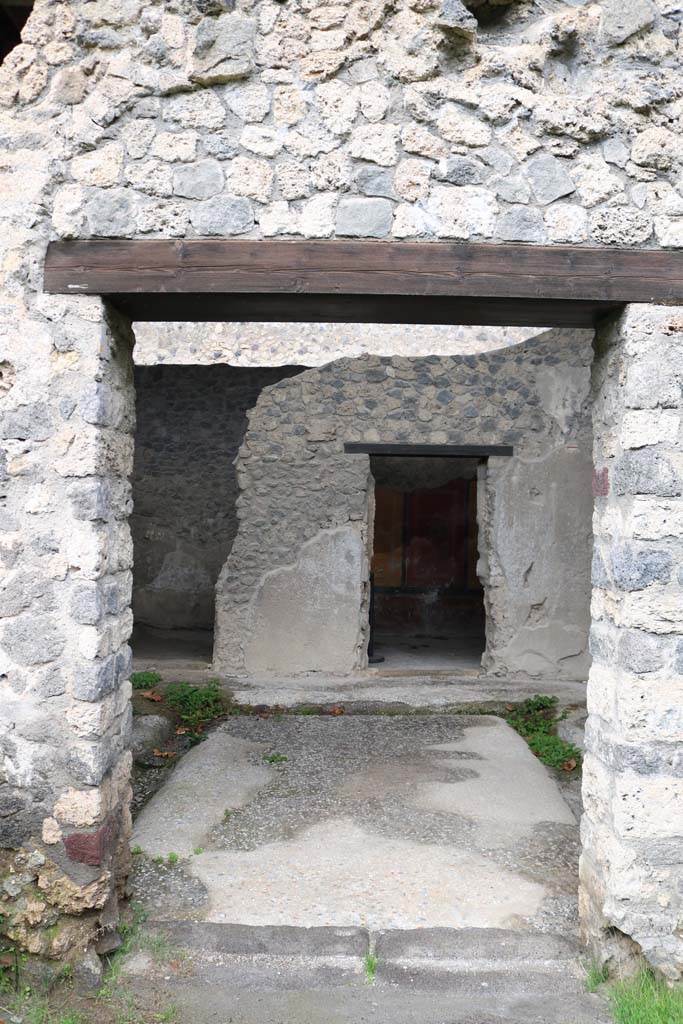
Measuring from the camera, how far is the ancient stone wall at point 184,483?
11.1 meters

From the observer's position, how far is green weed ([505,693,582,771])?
5277 mm

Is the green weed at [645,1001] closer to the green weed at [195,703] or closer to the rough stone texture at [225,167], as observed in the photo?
the rough stone texture at [225,167]

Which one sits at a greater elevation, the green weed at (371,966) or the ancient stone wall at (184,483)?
the ancient stone wall at (184,483)

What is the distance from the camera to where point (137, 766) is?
510cm

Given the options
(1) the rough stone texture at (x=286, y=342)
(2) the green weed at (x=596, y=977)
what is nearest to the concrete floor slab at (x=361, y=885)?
(2) the green weed at (x=596, y=977)

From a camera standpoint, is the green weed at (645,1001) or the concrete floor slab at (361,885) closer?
the green weed at (645,1001)

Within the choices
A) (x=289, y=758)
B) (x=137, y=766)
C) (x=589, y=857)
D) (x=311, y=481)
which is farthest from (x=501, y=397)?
(x=589, y=857)

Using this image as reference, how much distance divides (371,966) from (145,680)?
4238 mm

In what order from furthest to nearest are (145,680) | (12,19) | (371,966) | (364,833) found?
1. (145,680)
2. (12,19)
3. (364,833)
4. (371,966)

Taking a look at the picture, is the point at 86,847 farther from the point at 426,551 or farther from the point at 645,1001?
the point at 426,551

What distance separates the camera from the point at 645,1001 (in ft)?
8.80

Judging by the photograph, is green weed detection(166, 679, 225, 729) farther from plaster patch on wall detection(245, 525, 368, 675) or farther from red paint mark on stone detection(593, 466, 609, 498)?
red paint mark on stone detection(593, 466, 609, 498)

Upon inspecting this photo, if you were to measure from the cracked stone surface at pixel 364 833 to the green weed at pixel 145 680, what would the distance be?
138cm

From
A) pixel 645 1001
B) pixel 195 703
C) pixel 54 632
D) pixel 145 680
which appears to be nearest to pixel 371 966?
pixel 645 1001
